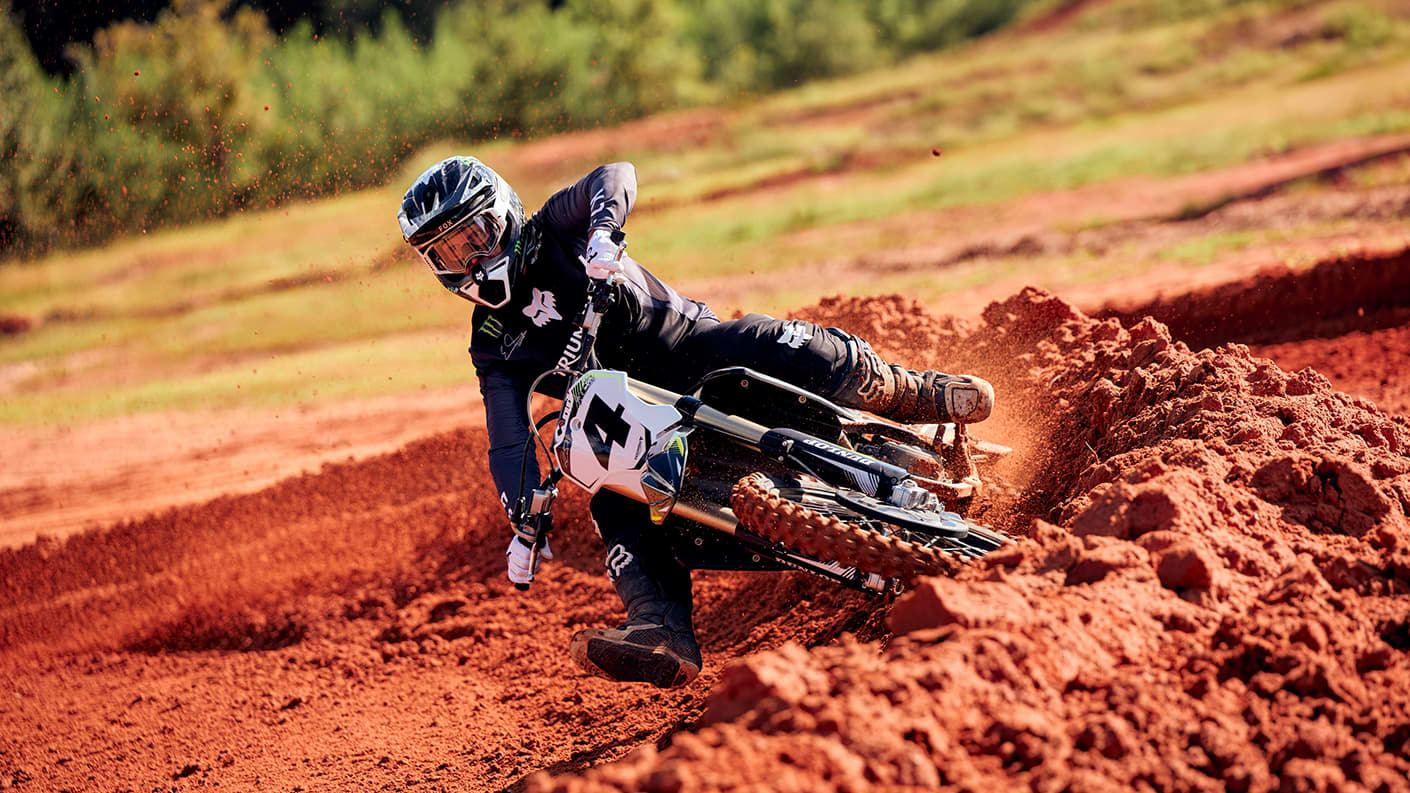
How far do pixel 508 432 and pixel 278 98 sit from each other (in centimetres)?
2004

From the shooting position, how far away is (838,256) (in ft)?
52.9

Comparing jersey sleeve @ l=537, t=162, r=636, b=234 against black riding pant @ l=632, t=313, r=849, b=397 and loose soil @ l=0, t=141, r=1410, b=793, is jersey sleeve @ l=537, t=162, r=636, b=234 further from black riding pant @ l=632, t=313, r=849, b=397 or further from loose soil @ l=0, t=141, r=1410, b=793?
loose soil @ l=0, t=141, r=1410, b=793

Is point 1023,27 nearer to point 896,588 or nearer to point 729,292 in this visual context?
point 729,292

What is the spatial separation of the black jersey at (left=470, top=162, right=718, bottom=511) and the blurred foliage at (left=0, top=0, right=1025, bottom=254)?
46.3 ft

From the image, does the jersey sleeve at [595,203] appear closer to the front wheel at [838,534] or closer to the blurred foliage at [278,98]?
the front wheel at [838,534]

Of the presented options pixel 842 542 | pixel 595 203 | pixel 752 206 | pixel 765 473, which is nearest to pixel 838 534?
pixel 842 542

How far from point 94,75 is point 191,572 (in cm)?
1612

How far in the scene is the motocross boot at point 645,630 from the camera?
4547 millimetres

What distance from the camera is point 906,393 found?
5.47 metres

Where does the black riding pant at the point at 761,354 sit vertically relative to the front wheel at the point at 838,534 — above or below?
above

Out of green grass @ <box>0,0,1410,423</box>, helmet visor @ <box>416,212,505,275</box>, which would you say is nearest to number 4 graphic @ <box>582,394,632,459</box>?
helmet visor @ <box>416,212,505,275</box>

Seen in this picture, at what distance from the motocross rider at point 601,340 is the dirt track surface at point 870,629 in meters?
0.76

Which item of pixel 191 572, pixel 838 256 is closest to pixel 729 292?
pixel 838 256

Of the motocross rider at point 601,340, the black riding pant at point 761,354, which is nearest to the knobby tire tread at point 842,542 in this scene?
the motocross rider at point 601,340
